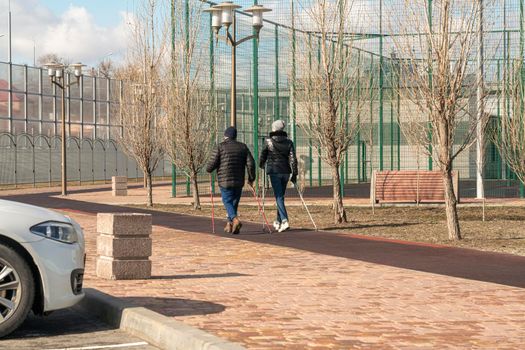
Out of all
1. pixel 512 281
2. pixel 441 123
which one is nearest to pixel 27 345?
pixel 512 281

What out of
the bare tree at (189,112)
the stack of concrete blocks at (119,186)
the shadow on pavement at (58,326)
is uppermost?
the bare tree at (189,112)

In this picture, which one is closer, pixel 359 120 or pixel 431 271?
pixel 431 271

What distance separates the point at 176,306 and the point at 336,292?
1.88 m

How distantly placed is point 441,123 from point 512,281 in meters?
5.75

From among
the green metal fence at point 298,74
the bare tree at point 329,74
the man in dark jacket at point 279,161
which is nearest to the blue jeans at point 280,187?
the man in dark jacket at point 279,161

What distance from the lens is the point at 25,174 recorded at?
174 ft

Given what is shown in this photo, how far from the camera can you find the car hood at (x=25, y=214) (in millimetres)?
8664

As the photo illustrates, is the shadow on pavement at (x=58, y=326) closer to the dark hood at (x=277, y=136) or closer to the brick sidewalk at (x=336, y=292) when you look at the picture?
the brick sidewalk at (x=336, y=292)

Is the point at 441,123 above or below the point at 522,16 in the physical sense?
below

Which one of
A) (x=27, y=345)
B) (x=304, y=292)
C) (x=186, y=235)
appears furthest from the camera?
(x=186, y=235)

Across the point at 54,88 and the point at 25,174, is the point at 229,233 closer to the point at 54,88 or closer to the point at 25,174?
the point at 25,174

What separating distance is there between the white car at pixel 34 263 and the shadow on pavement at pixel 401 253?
529 centimetres

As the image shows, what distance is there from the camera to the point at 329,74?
2164 centimetres

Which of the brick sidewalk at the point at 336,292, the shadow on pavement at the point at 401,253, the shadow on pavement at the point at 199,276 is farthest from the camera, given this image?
the shadow on pavement at the point at 401,253
